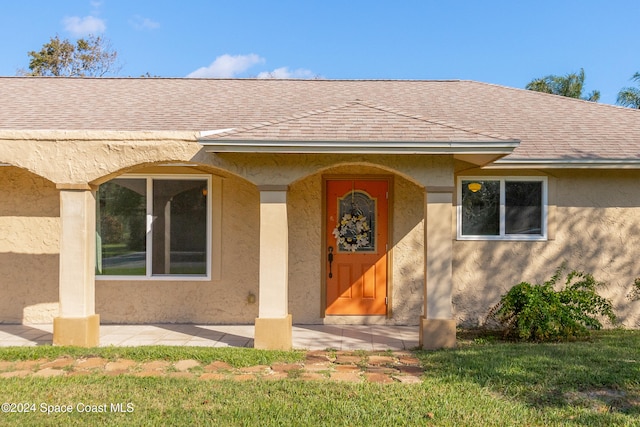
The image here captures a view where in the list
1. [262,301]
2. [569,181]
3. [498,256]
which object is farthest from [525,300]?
[262,301]

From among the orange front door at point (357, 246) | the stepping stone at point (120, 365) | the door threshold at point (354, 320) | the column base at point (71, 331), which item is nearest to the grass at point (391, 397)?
the stepping stone at point (120, 365)

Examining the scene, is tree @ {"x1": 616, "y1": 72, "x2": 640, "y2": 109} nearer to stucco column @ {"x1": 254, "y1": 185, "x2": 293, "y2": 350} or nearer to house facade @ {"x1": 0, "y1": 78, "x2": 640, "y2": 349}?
house facade @ {"x1": 0, "y1": 78, "x2": 640, "y2": 349}

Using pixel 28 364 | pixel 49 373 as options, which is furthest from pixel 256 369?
pixel 28 364

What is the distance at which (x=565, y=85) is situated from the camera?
80.6 feet

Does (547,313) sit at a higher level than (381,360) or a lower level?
higher

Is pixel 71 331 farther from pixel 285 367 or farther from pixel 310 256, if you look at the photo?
pixel 310 256

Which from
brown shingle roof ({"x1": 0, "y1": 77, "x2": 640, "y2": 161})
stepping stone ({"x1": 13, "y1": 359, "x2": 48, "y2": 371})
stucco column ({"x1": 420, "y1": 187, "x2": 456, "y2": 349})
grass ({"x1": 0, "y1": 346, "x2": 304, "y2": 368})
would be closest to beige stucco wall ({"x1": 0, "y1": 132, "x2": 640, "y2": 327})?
brown shingle roof ({"x1": 0, "y1": 77, "x2": 640, "y2": 161})

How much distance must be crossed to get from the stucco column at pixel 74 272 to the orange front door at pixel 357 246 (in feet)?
12.8

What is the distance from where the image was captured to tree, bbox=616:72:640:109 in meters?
20.9

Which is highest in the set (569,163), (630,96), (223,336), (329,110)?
(630,96)

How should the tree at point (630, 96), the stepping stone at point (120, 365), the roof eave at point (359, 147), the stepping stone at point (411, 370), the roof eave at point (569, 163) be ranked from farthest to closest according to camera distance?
the tree at point (630, 96), the roof eave at point (569, 163), the roof eave at point (359, 147), the stepping stone at point (120, 365), the stepping stone at point (411, 370)

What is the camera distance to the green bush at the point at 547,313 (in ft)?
23.3

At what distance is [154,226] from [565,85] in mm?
22555

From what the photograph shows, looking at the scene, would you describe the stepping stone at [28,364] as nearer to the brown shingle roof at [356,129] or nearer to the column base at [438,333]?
the brown shingle roof at [356,129]
